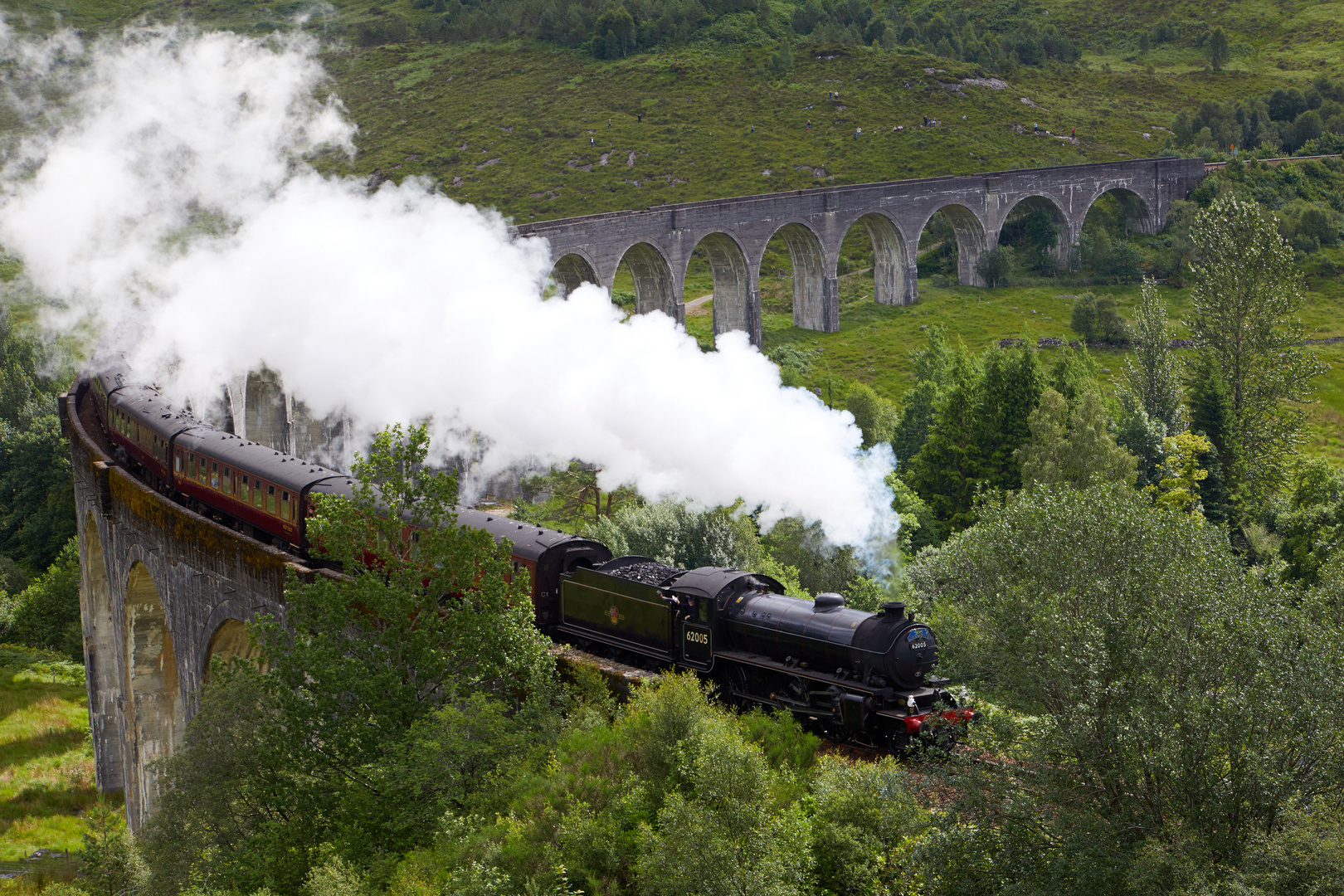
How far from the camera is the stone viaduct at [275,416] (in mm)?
33062

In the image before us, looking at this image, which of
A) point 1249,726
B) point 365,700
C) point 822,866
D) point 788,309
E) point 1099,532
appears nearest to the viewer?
point 1249,726

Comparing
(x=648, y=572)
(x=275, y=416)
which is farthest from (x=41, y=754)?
(x=648, y=572)

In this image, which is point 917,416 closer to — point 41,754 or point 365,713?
point 41,754

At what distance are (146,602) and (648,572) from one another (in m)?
21.5

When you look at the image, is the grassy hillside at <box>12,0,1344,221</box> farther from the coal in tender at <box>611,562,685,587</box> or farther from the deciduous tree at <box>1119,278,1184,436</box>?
the coal in tender at <box>611,562,685,587</box>

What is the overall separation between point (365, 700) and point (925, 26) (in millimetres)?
143120

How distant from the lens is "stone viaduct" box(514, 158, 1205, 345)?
6888 cm

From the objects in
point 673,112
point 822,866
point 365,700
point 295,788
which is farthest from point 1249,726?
point 673,112

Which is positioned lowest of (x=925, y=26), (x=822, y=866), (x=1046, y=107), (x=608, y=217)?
(x=822, y=866)

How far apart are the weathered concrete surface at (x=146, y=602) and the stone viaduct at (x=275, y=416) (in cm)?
6

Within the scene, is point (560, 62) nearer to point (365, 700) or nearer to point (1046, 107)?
point (1046, 107)

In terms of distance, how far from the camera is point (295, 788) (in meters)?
21.5

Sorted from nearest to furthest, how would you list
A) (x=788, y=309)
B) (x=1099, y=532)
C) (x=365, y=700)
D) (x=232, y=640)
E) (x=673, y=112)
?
1. (x=1099, y=532)
2. (x=365, y=700)
3. (x=232, y=640)
4. (x=788, y=309)
5. (x=673, y=112)

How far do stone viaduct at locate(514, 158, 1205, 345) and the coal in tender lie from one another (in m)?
38.1
